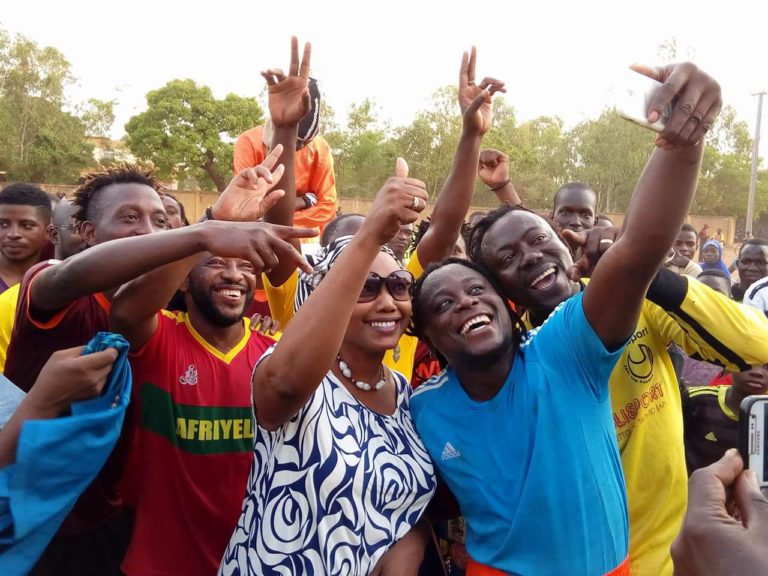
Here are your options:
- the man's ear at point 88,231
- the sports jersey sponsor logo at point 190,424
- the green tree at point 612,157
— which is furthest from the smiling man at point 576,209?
the green tree at point 612,157

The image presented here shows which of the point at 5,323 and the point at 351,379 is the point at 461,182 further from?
the point at 5,323

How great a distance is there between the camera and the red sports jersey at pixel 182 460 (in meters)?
2.36

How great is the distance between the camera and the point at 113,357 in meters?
1.86

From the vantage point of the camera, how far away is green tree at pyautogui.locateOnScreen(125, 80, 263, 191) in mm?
30484

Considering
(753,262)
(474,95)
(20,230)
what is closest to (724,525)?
(474,95)

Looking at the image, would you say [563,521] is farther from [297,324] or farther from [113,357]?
[113,357]

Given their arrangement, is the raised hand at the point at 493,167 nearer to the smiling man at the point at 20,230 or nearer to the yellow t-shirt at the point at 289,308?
the yellow t-shirt at the point at 289,308

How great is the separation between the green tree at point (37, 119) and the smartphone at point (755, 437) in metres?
36.2

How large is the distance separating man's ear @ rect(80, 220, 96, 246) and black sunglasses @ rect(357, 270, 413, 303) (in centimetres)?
126

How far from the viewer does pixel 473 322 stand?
2.08 metres

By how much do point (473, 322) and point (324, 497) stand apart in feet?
2.35

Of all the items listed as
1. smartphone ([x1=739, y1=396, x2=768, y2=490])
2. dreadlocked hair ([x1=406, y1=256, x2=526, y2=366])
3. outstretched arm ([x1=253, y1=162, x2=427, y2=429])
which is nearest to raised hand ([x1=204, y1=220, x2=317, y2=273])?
outstretched arm ([x1=253, y1=162, x2=427, y2=429])

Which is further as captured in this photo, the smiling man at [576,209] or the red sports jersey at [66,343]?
the smiling man at [576,209]

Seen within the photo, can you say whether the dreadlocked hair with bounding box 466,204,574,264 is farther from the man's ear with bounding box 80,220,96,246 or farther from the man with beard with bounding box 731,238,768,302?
the man with beard with bounding box 731,238,768,302
